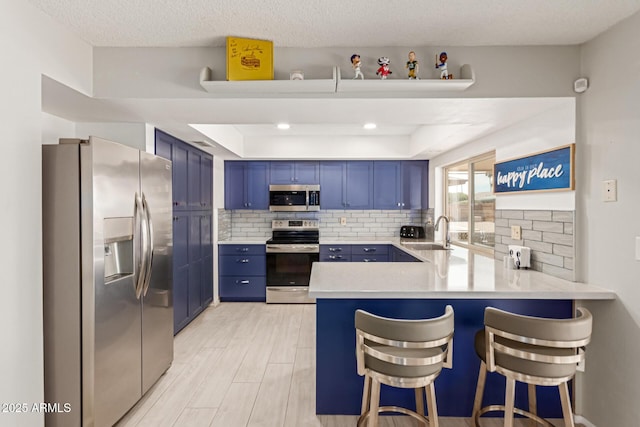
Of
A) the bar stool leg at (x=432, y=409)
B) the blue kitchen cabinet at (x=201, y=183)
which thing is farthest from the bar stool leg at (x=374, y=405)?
the blue kitchen cabinet at (x=201, y=183)

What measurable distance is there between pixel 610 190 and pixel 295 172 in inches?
148

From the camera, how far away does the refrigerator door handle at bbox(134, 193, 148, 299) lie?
2.16m

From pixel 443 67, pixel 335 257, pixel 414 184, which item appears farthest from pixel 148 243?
pixel 414 184

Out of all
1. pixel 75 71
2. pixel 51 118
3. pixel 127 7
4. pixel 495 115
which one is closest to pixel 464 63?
pixel 495 115

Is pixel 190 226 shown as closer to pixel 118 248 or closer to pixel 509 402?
pixel 118 248

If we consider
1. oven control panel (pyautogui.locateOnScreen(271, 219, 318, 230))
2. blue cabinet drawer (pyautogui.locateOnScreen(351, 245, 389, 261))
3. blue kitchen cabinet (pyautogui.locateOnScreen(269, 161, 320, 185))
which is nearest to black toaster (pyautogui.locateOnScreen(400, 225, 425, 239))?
blue cabinet drawer (pyautogui.locateOnScreen(351, 245, 389, 261))

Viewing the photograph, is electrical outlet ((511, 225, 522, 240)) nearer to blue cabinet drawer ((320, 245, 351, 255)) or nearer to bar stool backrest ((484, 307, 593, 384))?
bar stool backrest ((484, 307, 593, 384))

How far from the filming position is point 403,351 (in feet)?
5.54

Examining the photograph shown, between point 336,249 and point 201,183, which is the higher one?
point 201,183

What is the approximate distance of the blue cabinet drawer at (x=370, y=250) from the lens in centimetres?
477

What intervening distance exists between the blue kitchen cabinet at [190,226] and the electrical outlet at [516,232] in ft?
10.1

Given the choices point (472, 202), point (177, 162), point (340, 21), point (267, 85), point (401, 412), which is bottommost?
point (401, 412)

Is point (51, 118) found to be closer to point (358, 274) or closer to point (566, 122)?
point (358, 274)

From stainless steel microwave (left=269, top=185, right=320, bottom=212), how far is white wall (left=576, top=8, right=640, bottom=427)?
3.34m
